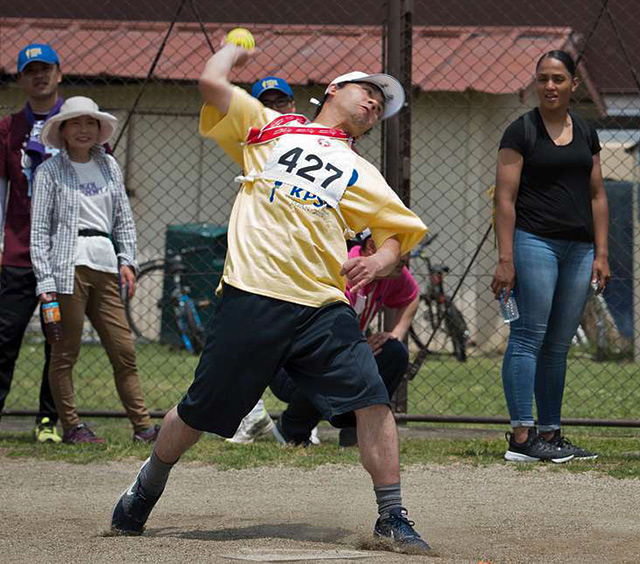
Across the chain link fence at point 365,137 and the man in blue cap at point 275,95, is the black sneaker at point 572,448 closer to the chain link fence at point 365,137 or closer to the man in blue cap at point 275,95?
the man in blue cap at point 275,95

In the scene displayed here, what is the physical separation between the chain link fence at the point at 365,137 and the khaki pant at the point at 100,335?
4596mm

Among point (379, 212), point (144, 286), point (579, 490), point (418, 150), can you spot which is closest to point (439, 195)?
point (418, 150)

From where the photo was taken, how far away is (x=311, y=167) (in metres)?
4.18

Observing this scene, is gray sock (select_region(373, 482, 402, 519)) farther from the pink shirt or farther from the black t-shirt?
the black t-shirt

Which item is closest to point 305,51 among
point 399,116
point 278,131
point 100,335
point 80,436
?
point 399,116

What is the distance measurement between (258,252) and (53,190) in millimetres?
2495

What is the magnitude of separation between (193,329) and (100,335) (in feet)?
16.3

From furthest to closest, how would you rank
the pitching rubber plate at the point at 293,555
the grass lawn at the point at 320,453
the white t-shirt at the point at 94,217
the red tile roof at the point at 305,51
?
the red tile roof at the point at 305,51 < the white t-shirt at the point at 94,217 < the grass lawn at the point at 320,453 < the pitching rubber plate at the point at 293,555

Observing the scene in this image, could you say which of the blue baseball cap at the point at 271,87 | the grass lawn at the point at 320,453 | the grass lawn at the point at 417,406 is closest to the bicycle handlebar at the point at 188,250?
the grass lawn at the point at 417,406

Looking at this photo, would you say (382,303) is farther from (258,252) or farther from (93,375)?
(93,375)

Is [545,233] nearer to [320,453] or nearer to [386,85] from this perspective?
[320,453]

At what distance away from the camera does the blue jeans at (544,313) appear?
5.94 m

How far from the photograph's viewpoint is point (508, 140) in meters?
5.96

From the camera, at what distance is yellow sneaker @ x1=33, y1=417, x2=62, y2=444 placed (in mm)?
6742
